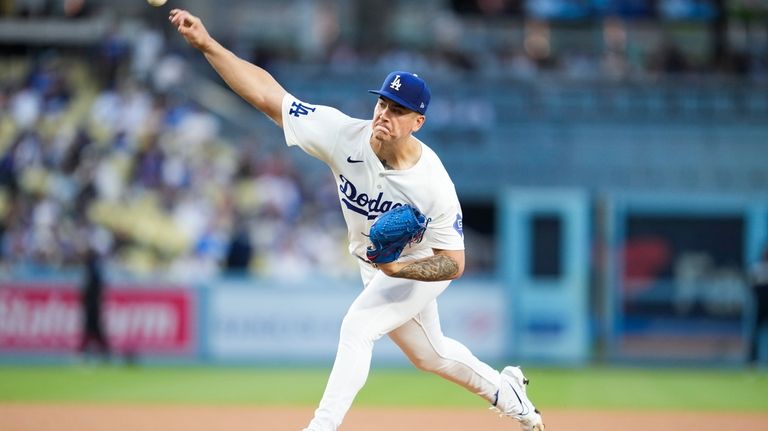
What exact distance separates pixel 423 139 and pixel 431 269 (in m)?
13.1

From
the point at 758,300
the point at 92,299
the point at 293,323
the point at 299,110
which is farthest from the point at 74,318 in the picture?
the point at 299,110

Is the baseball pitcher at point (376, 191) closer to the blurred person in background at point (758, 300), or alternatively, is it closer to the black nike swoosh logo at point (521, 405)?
the black nike swoosh logo at point (521, 405)

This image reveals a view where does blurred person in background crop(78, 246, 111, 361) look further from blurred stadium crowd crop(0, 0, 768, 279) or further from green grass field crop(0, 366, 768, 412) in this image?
green grass field crop(0, 366, 768, 412)

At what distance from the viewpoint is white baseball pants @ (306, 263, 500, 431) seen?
6273 mm

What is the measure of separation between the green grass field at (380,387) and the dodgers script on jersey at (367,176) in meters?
5.02

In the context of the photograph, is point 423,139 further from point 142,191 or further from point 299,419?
point 299,419

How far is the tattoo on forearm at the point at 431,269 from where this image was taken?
6148 mm

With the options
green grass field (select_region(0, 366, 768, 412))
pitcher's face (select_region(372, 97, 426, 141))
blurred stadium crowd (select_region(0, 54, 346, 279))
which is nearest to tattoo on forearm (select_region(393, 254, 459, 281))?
pitcher's face (select_region(372, 97, 426, 141))

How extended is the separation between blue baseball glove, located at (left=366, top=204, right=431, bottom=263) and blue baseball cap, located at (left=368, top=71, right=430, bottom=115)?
563 millimetres

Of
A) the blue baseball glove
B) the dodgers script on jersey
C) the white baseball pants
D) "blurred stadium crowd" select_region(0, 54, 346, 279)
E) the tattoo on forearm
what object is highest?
"blurred stadium crowd" select_region(0, 54, 346, 279)

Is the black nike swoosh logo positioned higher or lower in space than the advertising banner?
lower

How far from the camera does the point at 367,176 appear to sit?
634 cm

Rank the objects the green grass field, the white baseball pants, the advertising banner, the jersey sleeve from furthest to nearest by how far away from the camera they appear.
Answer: the advertising banner
the green grass field
the jersey sleeve
the white baseball pants

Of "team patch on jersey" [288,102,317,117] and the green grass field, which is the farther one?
the green grass field
